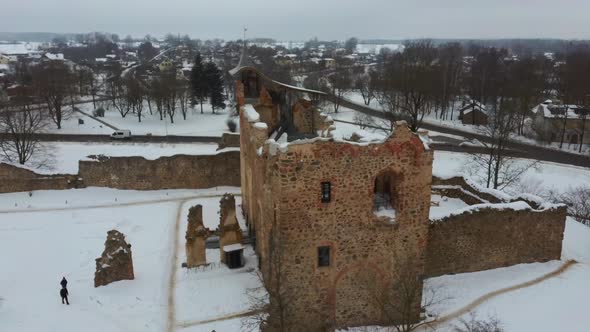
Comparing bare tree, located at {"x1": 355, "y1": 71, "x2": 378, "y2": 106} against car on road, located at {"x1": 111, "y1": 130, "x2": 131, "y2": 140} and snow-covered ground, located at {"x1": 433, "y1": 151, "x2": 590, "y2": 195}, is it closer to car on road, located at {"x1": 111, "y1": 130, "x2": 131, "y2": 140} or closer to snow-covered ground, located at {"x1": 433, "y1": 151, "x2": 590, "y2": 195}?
snow-covered ground, located at {"x1": 433, "y1": 151, "x2": 590, "y2": 195}

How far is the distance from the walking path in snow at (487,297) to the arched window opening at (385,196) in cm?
457

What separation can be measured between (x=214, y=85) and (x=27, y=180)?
33.9 metres

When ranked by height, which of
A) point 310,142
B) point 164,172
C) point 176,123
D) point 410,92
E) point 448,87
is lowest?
point 176,123

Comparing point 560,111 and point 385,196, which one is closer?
point 385,196

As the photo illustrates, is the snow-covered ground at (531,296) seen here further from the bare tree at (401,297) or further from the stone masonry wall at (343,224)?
the stone masonry wall at (343,224)

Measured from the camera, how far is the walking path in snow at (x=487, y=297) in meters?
16.9

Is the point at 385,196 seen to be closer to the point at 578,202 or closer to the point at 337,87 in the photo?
the point at 578,202

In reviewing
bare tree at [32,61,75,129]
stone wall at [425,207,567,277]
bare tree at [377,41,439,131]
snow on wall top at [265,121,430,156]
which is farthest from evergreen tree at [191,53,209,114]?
snow on wall top at [265,121,430,156]

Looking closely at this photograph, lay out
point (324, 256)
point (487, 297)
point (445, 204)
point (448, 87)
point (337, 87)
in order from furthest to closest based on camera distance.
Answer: point (337, 87)
point (448, 87)
point (445, 204)
point (487, 297)
point (324, 256)

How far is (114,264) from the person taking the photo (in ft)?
59.5

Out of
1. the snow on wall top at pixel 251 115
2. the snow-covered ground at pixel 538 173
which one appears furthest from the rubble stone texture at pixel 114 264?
the snow-covered ground at pixel 538 173

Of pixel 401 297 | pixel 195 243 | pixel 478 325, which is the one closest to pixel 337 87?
pixel 195 243

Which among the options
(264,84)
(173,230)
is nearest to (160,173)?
(173,230)

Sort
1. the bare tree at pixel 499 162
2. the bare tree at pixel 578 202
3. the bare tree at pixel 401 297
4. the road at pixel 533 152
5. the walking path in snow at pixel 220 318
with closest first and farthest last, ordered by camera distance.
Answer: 1. the walking path in snow at pixel 220 318
2. the bare tree at pixel 401 297
3. the bare tree at pixel 578 202
4. the bare tree at pixel 499 162
5. the road at pixel 533 152
